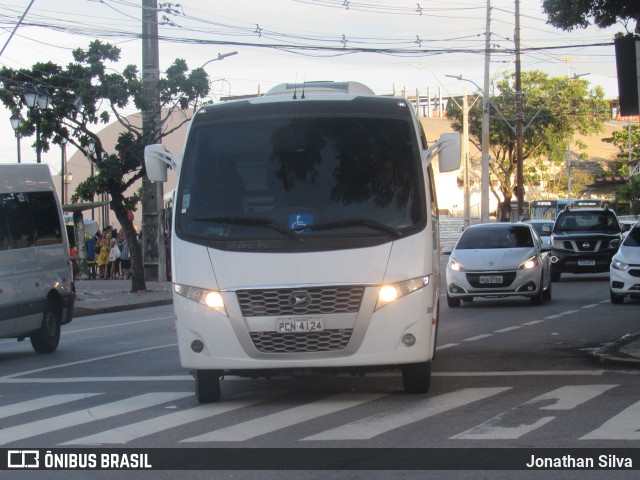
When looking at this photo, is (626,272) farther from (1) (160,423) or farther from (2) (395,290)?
(1) (160,423)

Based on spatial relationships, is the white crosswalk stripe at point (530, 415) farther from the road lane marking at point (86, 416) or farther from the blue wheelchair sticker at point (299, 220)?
the road lane marking at point (86, 416)

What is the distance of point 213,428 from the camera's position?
909 cm

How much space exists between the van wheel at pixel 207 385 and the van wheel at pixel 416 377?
68.7 inches

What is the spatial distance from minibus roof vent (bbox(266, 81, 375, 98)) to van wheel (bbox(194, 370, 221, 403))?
297 cm

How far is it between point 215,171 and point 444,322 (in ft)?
31.6

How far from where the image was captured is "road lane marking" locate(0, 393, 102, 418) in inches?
413

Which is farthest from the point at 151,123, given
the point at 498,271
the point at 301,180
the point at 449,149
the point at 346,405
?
the point at 346,405

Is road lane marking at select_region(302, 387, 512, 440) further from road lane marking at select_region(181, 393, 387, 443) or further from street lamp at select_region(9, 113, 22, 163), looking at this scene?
street lamp at select_region(9, 113, 22, 163)

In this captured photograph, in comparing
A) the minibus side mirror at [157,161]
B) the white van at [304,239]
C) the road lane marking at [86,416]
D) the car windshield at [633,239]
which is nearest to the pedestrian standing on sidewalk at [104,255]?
the car windshield at [633,239]

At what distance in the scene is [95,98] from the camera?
30172 millimetres

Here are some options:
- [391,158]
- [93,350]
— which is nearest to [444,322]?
[93,350]

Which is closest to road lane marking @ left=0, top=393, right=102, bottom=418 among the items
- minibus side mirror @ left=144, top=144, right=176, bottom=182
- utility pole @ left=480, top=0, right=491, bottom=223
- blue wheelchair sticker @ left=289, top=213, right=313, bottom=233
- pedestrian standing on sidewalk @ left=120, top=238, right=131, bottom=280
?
minibus side mirror @ left=144, top=144, right=176, bottom=182

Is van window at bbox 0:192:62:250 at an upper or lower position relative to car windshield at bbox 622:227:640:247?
upper

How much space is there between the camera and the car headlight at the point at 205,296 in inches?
388
